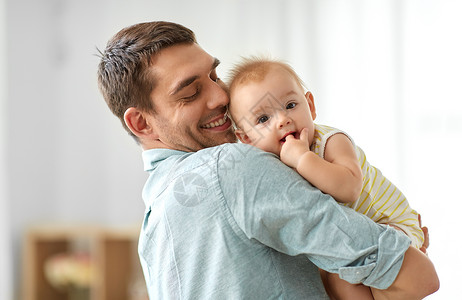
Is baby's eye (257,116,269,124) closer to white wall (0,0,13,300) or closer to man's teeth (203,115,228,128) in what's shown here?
man's teeth (203,115,228,128)

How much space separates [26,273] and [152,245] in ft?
Result: 10.5

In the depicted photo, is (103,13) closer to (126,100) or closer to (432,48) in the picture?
(432,48)

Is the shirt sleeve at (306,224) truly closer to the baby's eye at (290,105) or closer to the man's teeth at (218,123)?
the baby's eye at (290,105)

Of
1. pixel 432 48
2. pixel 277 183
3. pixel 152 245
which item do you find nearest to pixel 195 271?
pixel 152 245

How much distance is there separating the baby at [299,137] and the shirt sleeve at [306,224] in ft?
0.21

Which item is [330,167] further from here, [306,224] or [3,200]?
[3,200]

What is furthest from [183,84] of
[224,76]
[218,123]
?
[224,76]

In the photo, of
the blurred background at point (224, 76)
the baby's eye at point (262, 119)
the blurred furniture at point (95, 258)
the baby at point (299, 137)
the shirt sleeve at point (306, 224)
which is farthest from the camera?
the blurred furniture at point (95, 258)

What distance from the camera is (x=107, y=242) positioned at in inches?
154

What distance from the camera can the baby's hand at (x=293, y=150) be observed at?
1137 mm

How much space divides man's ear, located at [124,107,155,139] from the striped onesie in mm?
404

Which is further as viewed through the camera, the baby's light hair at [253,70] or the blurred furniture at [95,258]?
the blurred furniture at [95,258]

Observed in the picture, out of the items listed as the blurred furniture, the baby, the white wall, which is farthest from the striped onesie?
the white wall

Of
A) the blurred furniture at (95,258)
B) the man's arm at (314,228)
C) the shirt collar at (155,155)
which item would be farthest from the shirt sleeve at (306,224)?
the blurred furniture at (95,258)
